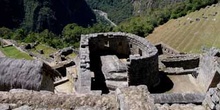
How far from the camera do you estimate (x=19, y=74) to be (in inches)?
408

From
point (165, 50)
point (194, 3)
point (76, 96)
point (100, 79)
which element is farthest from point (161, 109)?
point (194, 3)

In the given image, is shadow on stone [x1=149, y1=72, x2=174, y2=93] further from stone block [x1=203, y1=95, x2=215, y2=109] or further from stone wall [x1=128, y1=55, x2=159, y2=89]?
stone block [x1=203, y1=95, x2=215, y2=109]

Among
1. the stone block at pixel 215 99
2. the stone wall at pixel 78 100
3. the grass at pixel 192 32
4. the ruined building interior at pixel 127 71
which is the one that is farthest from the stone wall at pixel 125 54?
the grass at pixel 192 32

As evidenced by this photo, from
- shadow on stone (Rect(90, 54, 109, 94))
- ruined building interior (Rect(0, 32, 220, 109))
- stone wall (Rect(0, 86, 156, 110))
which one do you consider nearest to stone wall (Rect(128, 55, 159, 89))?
ruined building interior (Rect(0, 32, 220, 109))

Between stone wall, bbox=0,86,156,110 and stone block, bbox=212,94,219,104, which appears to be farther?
stone block, bbox=212,94,219,104

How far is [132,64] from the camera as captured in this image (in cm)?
2156

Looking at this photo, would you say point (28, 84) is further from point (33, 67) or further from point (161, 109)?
point (161, 109)

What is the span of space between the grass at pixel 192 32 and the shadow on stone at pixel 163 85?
55658 millimetres

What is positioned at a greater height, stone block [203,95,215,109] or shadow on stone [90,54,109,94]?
shadow on stone [90,54,109,94]

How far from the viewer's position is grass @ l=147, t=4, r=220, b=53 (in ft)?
288

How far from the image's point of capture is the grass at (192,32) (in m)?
87.9

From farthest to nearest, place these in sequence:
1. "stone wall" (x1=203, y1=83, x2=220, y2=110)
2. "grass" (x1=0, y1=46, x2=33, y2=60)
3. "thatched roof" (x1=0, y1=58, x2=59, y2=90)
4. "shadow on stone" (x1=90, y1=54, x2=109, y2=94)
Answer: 1. "grass" (x1=0, y1=46, x2=33, y2=60)
2. "shadow on stone" (x1=90, y1=54, x2=109, y2=94)
3. "thatched roof" (x1=0, y1=58, x2=59, y2=90)
4. "stone wall" (x1=203, y1=83, x2=220, y2=110)

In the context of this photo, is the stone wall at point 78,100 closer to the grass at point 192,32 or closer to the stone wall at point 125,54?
the stone wall at point 125,54

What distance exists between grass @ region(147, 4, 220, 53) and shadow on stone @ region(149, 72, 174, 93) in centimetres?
5566
